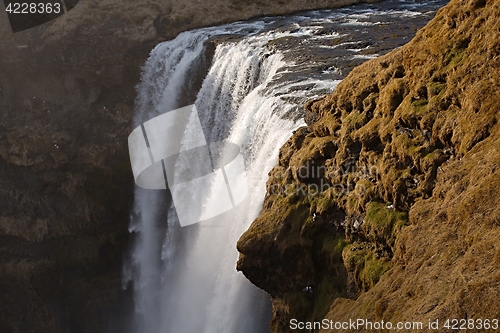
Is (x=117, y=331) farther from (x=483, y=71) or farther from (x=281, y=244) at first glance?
(x=483, y=71)

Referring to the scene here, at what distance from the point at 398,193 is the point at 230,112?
464 inches

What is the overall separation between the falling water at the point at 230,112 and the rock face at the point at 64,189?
113 centimetres

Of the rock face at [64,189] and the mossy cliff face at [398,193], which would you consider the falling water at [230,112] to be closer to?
the rock face at [64,189]

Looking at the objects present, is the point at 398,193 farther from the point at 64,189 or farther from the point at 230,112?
the point at 64,189

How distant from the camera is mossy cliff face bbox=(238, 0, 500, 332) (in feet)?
22.6

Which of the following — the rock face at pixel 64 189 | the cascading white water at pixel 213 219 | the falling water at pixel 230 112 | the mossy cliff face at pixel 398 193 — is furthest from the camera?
the rock face at pixel 64 189

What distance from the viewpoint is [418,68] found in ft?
32.3

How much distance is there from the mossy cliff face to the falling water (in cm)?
249

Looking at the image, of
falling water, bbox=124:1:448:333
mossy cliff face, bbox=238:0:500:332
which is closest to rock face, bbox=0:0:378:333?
falling water, bbox=124:1:448:333

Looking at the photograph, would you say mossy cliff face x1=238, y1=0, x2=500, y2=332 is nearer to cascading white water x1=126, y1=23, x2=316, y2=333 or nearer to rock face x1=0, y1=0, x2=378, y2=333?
cascading white water x1=126, y1=23, x2=316, y2=333

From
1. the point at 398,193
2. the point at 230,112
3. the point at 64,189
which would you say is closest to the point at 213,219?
the point at 230,112

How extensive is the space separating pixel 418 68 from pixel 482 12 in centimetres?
140

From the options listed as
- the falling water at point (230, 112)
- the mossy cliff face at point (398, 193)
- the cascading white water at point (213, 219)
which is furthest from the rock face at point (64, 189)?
the mossy cliff face at point (398, 193)

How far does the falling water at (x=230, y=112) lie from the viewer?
48.0ft
